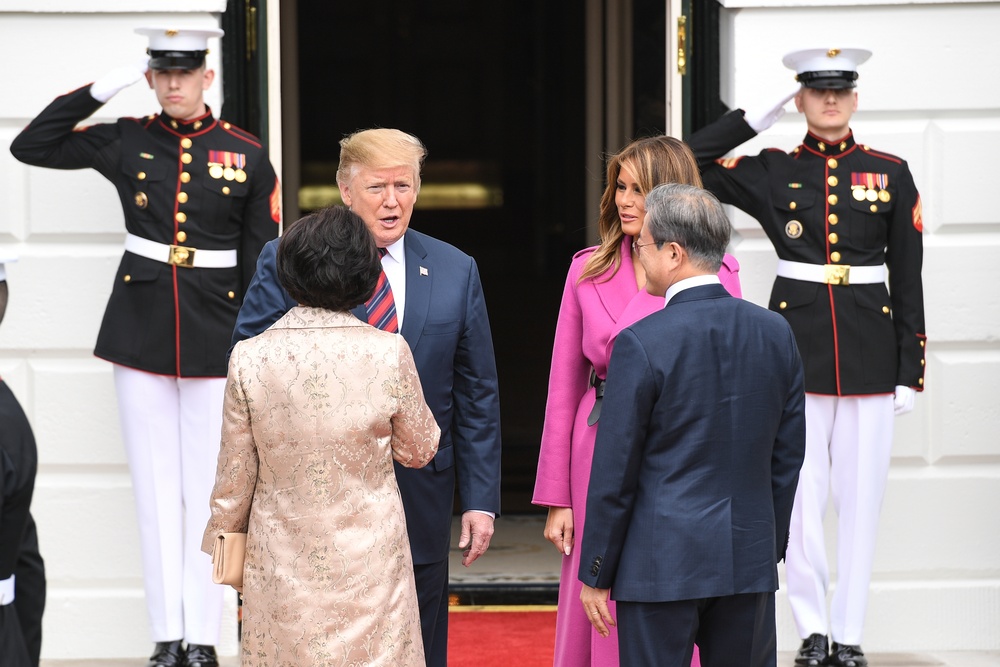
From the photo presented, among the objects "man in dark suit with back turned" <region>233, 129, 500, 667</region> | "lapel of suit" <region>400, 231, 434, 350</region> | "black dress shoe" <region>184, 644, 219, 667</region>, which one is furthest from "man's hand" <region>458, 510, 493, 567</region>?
"black dress shoe" <region>184, 644, 219, 667</region>

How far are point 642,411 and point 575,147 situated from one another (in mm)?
15027

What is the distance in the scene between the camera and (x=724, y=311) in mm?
3092

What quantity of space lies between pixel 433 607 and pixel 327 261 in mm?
1022

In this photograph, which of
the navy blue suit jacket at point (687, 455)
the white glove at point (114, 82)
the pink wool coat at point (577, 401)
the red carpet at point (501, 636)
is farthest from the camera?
the red carpet at point (501, 636)

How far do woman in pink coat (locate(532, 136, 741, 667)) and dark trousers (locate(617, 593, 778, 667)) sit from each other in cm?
60

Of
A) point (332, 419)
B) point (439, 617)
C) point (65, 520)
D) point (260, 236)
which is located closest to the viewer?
point (332, 419)

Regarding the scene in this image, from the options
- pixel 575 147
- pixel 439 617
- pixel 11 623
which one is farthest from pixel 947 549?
pixel 575 147

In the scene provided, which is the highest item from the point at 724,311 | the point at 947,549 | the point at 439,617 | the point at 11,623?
the point at 724,311

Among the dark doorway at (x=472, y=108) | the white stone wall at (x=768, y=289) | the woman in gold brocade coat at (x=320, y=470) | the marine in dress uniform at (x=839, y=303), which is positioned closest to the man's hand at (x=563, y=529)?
the woman in gold brocade coat at (x=320, y=470)

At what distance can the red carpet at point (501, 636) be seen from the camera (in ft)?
16.5

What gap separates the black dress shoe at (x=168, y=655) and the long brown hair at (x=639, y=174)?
6.85 ft

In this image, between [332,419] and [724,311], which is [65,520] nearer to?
[332,419]

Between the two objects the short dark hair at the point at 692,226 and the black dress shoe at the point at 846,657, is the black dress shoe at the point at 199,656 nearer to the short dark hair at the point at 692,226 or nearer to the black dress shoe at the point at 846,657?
the black dress shoe at the point at 846,657

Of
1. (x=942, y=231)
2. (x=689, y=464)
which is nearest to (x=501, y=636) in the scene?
(x=942, y=231)
